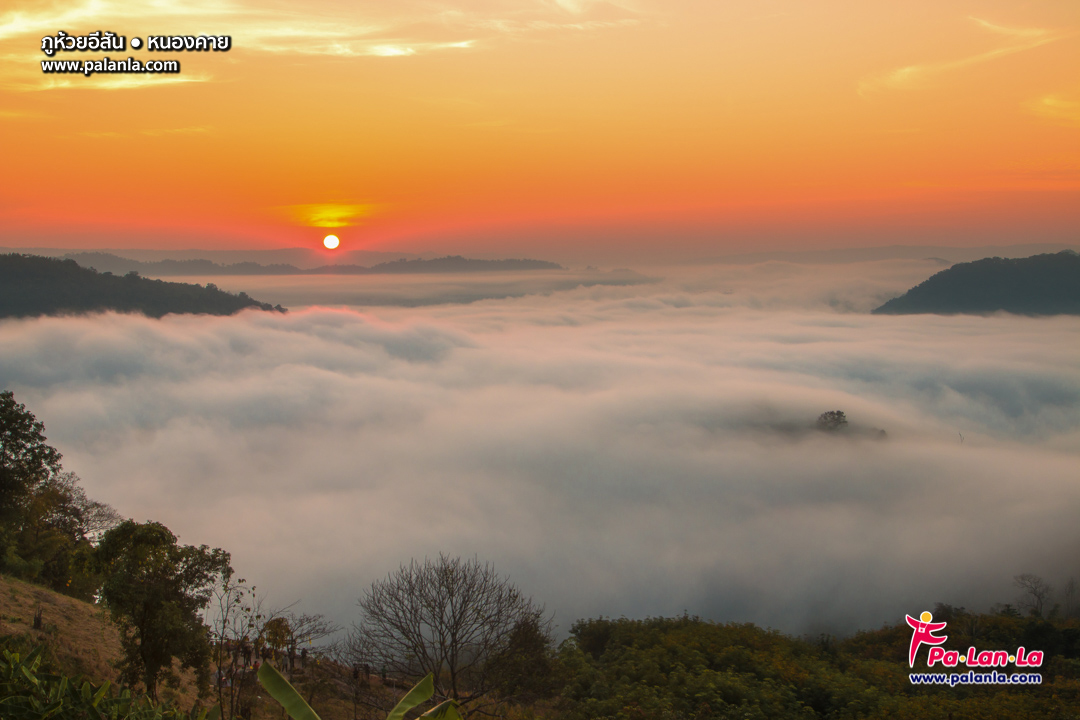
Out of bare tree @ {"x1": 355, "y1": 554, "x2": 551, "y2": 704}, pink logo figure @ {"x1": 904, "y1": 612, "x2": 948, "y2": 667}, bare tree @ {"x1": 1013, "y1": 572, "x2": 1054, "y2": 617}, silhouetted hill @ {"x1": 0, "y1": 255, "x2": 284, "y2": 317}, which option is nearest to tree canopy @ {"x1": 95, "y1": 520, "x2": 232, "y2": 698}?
bare tree @ {"x1": 355, "y1": 554, "x2": 551, "y2": 704}

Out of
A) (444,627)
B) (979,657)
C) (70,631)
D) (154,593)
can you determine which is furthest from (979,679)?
(70,631)

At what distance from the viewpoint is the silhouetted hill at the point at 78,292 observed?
158 meters

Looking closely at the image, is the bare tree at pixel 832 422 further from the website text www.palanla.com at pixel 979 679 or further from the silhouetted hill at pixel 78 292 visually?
the silhouetted hill at pixel 78 292

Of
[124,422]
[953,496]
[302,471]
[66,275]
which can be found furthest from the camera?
[66,275]

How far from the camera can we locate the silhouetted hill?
15788 centimetres

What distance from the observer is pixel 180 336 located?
172750mm

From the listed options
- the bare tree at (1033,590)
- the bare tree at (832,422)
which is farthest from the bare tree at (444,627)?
the bare tree at (832,422)

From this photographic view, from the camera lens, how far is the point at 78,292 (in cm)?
16362

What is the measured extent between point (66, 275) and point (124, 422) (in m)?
53.4

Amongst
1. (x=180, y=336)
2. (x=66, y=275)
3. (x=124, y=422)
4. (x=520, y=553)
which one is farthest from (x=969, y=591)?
(x=66, y=275)

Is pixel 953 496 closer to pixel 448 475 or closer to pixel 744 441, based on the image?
pixel 744 441

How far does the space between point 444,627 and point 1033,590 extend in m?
43.5

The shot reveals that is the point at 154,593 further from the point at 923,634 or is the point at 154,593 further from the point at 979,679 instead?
the point at 923,634

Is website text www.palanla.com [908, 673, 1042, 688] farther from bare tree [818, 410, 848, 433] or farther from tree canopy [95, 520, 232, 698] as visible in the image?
bare tree [818, 410, 848, 433]
